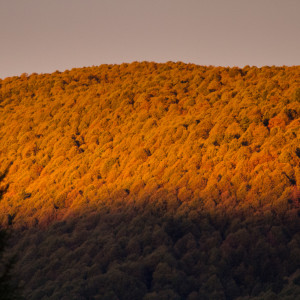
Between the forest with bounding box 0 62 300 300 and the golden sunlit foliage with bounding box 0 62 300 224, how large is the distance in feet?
0.23

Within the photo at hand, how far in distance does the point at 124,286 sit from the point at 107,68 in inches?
991

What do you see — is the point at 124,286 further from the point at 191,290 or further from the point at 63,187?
the point at 63,187

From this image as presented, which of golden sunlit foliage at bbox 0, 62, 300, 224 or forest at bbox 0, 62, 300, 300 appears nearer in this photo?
forest at bbox 0, 62, 300, 300

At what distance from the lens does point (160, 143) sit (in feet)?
90.5

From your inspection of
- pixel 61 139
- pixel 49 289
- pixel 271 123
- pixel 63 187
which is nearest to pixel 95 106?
pixel 61 139

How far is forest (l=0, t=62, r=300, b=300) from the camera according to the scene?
65.7 ft

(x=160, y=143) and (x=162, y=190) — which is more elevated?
(x=160, y=143)

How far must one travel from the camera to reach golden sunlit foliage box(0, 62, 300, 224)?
23562mm

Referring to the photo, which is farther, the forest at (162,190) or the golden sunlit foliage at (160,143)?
the golden sunlit foliage at (160,143)

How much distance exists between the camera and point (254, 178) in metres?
23.1

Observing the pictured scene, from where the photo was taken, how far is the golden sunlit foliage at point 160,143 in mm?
23562

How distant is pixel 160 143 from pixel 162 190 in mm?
3908

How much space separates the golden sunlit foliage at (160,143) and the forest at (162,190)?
2.8 inches

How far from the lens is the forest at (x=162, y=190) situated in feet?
65.7
